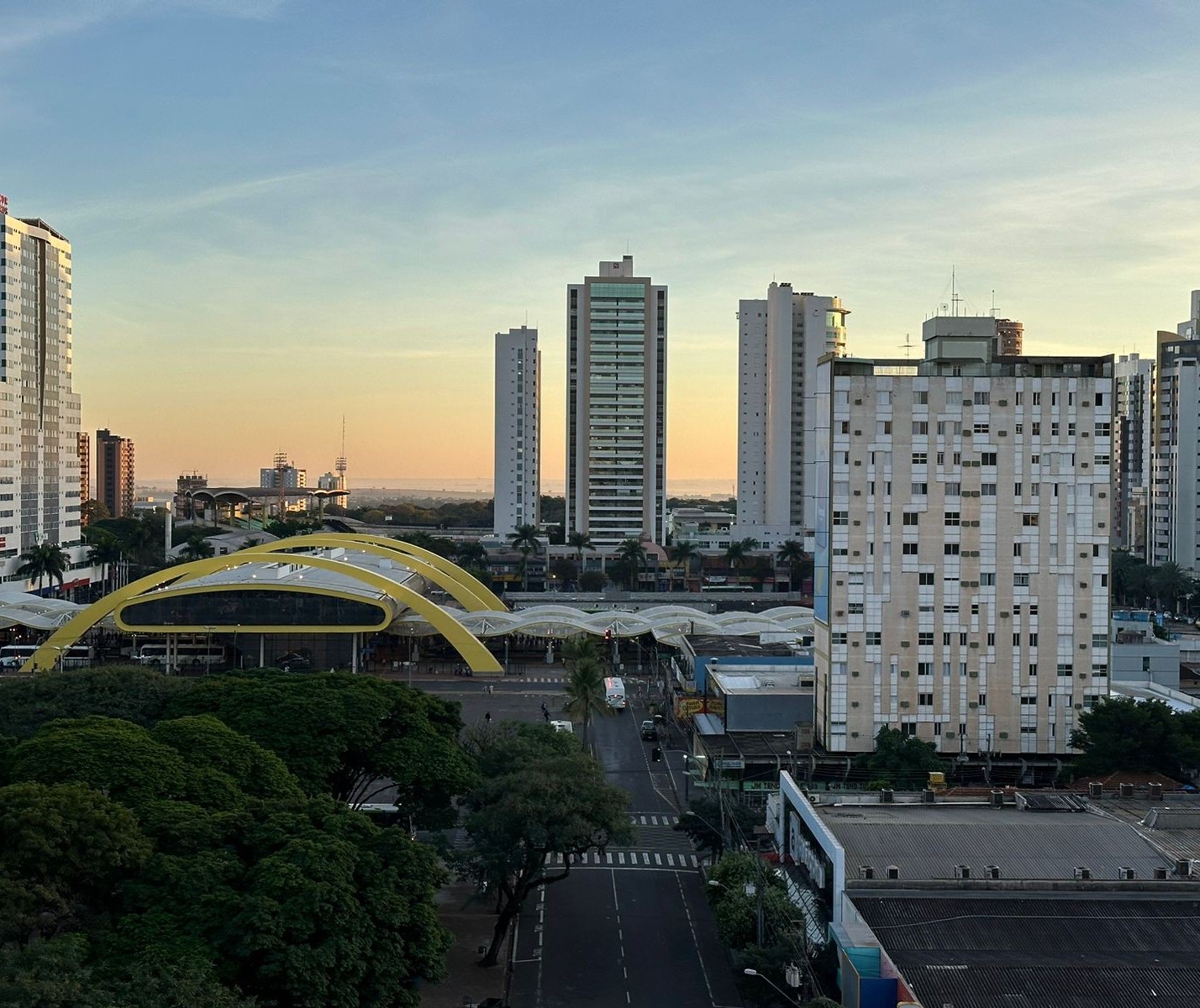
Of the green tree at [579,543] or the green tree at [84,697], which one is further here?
the green tree at [579,543]

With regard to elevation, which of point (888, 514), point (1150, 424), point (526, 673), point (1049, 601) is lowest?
point (526, 673)

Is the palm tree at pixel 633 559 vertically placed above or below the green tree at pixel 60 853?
above

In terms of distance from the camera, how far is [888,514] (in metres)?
47.4

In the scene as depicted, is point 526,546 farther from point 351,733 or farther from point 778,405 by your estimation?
point 351,733

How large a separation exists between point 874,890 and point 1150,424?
350 ft

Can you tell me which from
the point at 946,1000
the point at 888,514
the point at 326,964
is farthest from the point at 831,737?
the point at 326,964

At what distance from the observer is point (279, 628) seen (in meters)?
69.8

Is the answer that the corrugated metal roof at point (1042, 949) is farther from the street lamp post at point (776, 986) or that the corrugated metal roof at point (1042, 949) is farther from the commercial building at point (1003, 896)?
the street lamp post at point (776, 986)

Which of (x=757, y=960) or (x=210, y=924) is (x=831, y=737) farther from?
(x=210, y=924)

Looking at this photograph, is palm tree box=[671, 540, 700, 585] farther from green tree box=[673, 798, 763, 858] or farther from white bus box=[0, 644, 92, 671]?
green tree box=[673, 798, 763, 858]

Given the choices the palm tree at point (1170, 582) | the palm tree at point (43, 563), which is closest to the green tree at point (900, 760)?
the palm tree at point (1170, 582)

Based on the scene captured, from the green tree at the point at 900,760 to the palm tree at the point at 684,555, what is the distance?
77694 mm

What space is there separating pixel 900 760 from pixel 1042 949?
18762mm

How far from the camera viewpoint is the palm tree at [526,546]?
378ft
